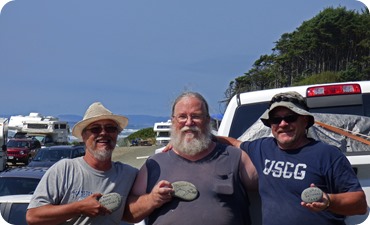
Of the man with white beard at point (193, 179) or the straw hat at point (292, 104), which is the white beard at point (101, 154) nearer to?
the man with white beard at point (193, 179)

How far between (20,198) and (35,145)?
27.0m

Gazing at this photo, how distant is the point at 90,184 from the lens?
3436 millimetres

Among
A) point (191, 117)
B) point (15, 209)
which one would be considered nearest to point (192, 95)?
point (191, 117)

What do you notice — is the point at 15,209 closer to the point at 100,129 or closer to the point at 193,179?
the point at 100,129

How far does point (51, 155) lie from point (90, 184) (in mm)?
14713

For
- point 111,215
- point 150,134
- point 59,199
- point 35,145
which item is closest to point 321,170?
point 111,215

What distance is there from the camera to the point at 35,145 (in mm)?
31469

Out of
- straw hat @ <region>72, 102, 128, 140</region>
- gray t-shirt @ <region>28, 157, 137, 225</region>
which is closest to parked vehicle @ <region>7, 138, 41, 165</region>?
straw hat @ <region>72, 102, 128, 140</region>

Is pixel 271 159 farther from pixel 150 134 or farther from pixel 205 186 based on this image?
pixel 150 134

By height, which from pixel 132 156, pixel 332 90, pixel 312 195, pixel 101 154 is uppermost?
pixel 332 90

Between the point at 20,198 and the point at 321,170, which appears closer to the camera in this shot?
the point at 321,170

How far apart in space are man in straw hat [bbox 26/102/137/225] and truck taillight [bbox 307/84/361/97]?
1.58 m

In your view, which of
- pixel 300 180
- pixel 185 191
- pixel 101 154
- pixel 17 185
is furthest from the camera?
Answer: pixel 17 185

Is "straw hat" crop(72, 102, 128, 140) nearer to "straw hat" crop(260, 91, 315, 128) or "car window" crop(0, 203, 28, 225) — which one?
"straw hat" crop(260, 91, 315, 128)
